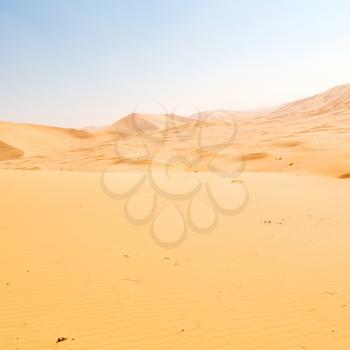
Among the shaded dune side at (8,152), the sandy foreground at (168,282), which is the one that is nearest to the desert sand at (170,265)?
the sandy foreground at (168,282)

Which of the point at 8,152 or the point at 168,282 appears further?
the point at 8,152

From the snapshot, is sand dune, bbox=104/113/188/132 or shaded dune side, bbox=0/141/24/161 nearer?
shaded dune side, bbox=0/141/24/161

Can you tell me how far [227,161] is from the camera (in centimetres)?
2186

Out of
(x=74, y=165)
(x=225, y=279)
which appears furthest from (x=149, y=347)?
(x=74, y=165)

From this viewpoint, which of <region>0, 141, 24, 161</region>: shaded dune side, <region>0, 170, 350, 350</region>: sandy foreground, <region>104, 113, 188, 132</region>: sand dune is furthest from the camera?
<region>104, 113, 188, 132</region>: sand dune

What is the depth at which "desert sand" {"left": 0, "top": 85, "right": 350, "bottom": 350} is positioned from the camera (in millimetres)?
4023

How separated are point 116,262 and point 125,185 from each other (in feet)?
21.1

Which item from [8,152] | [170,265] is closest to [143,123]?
[8,152]

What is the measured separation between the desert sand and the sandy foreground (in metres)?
0.02

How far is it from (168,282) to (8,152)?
35.2m

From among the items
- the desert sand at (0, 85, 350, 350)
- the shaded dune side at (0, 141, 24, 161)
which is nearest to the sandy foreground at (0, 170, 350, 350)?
the desert sand at (0, 85, 350, 350)

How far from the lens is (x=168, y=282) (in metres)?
5.24

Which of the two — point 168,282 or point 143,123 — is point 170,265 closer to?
point 168,282

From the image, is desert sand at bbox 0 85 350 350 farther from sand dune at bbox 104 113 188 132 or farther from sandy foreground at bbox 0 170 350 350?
sand dune at bbox 104 113 188 132
